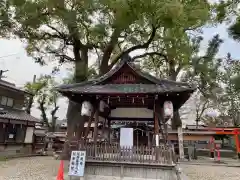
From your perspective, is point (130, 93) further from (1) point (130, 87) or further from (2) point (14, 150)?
(2) point (14, 150)

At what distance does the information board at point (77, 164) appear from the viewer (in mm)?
8430

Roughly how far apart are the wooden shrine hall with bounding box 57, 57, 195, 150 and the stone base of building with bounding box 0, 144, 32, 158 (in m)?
11.0

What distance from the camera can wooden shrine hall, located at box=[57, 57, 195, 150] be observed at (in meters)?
9.40

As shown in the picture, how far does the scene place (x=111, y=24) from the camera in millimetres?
15016

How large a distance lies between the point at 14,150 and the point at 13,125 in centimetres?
223

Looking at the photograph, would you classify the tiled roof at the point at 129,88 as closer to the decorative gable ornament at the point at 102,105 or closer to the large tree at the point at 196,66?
the decorative gable ornament at the point at 102,105

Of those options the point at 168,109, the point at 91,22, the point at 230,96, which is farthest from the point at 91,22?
the point at 230,96

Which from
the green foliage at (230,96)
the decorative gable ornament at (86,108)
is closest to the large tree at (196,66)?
the green foliage at (230,96)

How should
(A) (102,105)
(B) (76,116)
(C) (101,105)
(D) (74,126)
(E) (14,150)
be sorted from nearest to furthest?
(C) (101,105), (A) (102,105), (D) (74,126), (B) (76,116), (E) (14,150)

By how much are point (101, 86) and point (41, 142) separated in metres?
16.2

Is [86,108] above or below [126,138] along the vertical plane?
above

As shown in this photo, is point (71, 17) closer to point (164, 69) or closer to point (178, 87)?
point (178, 87)

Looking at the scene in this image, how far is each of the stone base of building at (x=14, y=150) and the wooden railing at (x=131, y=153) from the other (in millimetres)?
11678

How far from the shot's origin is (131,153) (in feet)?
30.1
